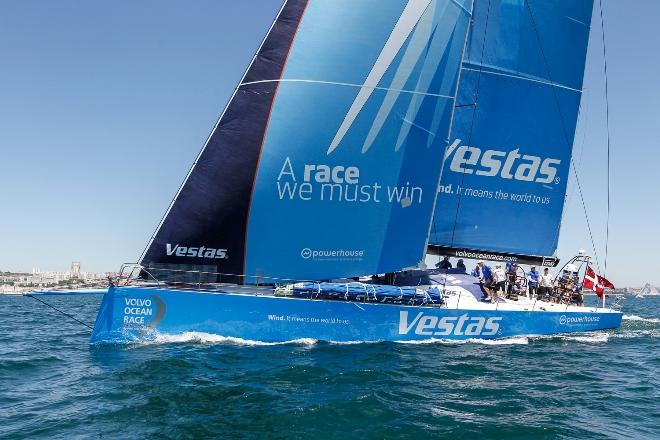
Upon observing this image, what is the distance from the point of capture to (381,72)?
13.6 m

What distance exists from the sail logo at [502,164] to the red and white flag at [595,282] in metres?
3.74

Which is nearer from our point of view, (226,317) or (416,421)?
(416,421)

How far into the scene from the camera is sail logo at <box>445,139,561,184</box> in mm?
17625

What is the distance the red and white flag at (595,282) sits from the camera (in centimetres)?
1827

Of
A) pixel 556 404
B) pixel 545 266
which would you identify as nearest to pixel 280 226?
pixel 556 404

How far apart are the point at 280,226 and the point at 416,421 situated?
23.1 ft

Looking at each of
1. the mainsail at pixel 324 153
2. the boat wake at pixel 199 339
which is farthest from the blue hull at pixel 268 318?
the mainsail at pixel 324 153

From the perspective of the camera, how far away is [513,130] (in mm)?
17984

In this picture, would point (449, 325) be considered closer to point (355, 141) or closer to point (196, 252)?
point (355, 141)

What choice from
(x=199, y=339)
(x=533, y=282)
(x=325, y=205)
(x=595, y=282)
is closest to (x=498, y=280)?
(x=533, y=282)

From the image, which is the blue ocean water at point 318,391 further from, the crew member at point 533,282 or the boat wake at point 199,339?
the crew member at point 533,282

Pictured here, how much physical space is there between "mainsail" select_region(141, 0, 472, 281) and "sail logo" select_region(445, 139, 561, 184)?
322 centimetres

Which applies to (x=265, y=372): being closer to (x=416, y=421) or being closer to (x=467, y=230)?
(x=416, y=421)

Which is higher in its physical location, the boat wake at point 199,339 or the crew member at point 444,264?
the crew member at point 444,264
